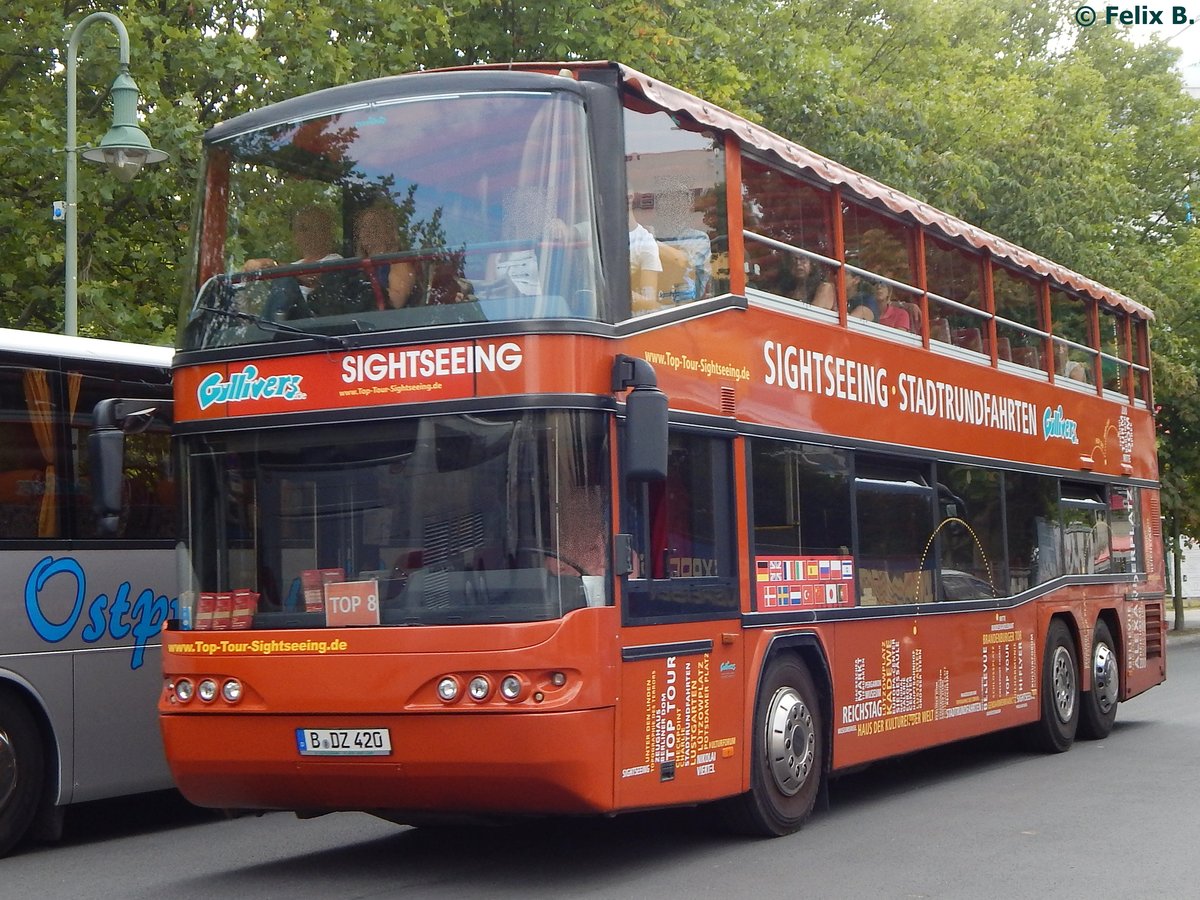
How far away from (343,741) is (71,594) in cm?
293

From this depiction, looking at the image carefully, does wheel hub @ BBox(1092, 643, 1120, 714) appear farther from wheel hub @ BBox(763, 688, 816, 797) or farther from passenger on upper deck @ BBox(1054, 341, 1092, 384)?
wheel hub @ BBox(763, 688, 816, 797)

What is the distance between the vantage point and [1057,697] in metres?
14.3

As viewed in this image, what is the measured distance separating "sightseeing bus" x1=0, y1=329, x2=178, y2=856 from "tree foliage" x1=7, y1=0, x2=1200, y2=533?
6750mm

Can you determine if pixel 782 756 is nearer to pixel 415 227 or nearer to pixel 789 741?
pixel 789 741

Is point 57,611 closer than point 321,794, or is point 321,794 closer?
point 321,794

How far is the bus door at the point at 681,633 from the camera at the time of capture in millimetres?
7938

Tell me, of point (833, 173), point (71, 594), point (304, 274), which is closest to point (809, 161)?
point (833, 173)

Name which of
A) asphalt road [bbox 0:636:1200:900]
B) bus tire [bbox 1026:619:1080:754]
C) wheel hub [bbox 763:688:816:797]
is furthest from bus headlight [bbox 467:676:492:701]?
bus tire [bbox 1026:619:1080:754]

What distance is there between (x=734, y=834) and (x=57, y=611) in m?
4.18

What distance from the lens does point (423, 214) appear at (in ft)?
26.5

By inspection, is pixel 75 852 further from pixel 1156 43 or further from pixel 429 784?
pixel 1156 43

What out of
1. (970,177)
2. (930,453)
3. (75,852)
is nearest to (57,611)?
(75,852)

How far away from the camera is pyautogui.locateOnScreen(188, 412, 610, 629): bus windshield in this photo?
299 inches

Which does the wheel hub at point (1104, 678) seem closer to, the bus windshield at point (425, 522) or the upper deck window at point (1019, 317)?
the upper deck window at point (1019, 317)
